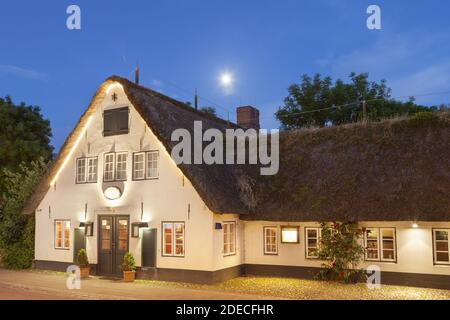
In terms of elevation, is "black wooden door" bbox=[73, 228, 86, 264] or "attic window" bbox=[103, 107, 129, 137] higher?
"attic window" bbox=[103, 107, 129, 137]

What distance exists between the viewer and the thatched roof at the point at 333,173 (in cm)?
1432

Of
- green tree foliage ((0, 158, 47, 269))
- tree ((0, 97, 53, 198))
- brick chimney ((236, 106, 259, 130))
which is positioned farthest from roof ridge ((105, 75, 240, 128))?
tree ((0, 97, 53, 198))

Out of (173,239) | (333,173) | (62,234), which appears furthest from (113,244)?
(333,173)

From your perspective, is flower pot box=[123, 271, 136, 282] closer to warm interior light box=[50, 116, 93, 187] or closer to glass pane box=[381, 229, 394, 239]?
warm interior light box=[50, 116, 93, 187]

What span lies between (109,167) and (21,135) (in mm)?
15675

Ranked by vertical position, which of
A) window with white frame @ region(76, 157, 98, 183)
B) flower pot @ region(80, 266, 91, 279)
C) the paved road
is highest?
window with white frame @ region(76, 157, 98, 183)

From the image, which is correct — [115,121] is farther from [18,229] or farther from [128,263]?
[18,229]

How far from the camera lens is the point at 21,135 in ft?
97.6

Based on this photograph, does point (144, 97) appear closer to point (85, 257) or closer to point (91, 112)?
point (91, 112)

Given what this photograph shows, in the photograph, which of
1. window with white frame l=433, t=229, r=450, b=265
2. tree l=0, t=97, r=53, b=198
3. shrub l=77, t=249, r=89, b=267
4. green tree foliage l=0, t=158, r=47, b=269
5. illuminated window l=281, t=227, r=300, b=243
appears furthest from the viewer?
tree l=0, t=97, r=53, b=198

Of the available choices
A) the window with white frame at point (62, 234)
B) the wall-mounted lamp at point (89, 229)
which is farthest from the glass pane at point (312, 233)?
the window with white frame at point (62, 234)

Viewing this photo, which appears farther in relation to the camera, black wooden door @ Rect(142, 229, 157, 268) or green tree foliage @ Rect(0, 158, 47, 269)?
green tree foliage @ Rect(0, 158, 47, 269)

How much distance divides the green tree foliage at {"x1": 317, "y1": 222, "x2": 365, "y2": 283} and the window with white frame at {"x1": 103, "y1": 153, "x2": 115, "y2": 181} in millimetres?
8290

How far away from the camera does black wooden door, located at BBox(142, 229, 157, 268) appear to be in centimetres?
1580
